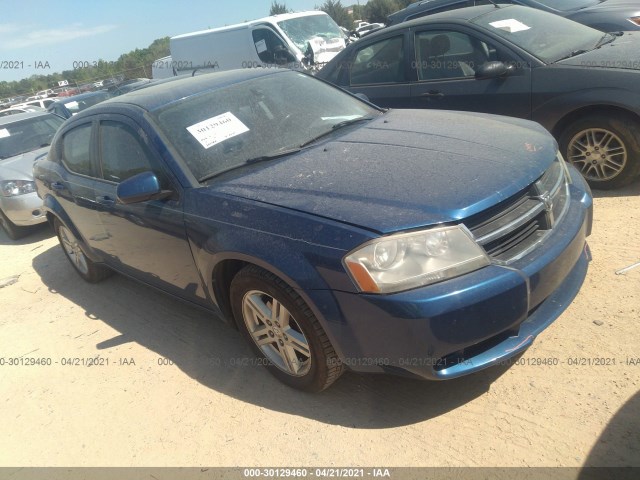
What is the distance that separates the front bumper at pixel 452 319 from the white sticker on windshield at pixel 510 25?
3.07 meters

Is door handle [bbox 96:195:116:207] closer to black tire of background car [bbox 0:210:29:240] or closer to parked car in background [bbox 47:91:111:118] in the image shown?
black tire of background car [bbox 0:210:29:240]

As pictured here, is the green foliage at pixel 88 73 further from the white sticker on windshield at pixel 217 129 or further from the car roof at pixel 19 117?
the white sticker on windshield at pixel 217 129

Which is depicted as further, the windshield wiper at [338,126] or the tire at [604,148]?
the tire at [604,148]

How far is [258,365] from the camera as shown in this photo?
3.12 meters

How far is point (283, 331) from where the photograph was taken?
Result: 8.68 ft

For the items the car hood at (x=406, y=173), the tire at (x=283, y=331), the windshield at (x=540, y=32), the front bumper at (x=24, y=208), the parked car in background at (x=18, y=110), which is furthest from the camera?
the parked car in background at (x=18, y=110)

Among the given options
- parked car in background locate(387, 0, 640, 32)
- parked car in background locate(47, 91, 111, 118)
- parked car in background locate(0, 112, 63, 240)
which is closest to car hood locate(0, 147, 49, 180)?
parked car in background locate(0, 112, 63, 240)

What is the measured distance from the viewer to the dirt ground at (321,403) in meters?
2.29

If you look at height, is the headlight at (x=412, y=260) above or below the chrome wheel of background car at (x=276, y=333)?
above

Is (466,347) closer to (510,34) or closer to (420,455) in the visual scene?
(420,455)

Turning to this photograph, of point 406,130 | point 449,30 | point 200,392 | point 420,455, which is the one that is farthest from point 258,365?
point 449,30

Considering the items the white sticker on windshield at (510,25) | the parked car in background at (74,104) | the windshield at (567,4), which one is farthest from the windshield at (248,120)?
the parked car in background at (74,104)

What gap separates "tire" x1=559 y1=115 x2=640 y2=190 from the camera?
402cm

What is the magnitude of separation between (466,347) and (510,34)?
3610mm
